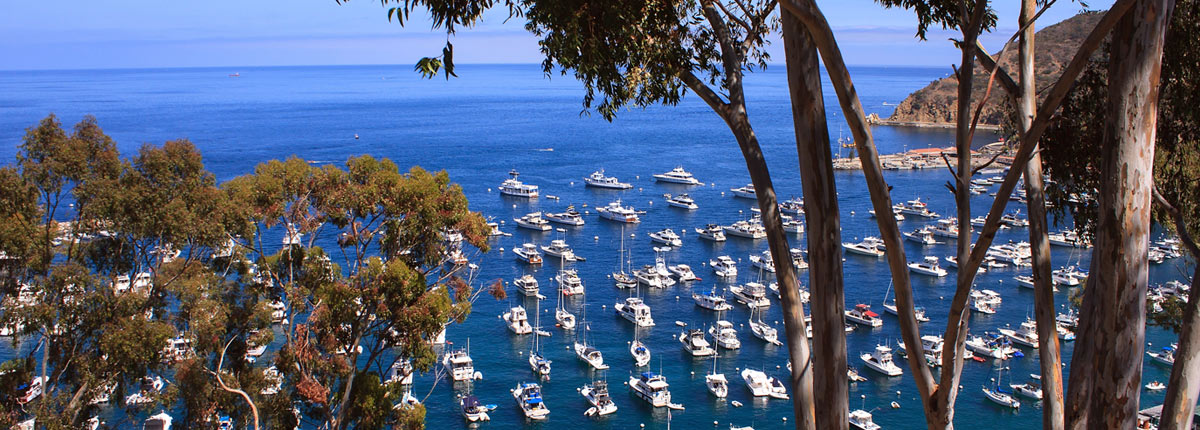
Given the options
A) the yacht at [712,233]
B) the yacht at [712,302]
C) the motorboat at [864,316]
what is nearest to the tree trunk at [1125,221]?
the motorboat at [864,316]

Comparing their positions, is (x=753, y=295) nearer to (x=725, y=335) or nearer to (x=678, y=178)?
(x=725, y=335)

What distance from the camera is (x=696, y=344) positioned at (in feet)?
96.4

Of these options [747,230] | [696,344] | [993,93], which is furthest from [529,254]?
[993,93]

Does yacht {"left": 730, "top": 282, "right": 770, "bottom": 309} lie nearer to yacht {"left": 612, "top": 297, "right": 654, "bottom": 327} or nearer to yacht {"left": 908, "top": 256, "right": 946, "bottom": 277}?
yacht {"left": 612, "top": 297, "right": 654, "bottom": 327}

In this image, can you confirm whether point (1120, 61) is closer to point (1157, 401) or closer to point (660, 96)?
point (660, 96)

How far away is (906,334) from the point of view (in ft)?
15.3

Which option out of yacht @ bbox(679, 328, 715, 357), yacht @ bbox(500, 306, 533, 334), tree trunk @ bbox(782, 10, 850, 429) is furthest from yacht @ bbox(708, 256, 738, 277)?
tree trunk @ bbox(782, 10, 850, 429)

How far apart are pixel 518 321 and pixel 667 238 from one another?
14.6 meters

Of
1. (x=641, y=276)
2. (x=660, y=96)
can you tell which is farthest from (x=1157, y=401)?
(x=660, y=96)

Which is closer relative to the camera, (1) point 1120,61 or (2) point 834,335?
(1) point 1120,61

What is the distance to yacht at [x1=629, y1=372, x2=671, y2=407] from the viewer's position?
25.2 meters

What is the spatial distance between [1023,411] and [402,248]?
2059cm

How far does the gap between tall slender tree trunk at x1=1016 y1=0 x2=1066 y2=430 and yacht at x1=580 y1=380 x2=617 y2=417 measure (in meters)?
19.5

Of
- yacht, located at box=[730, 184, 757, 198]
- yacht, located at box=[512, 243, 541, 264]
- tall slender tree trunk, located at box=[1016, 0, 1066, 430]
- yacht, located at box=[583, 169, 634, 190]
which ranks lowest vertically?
yacht, located at box=[512, 243, 541, 264]
